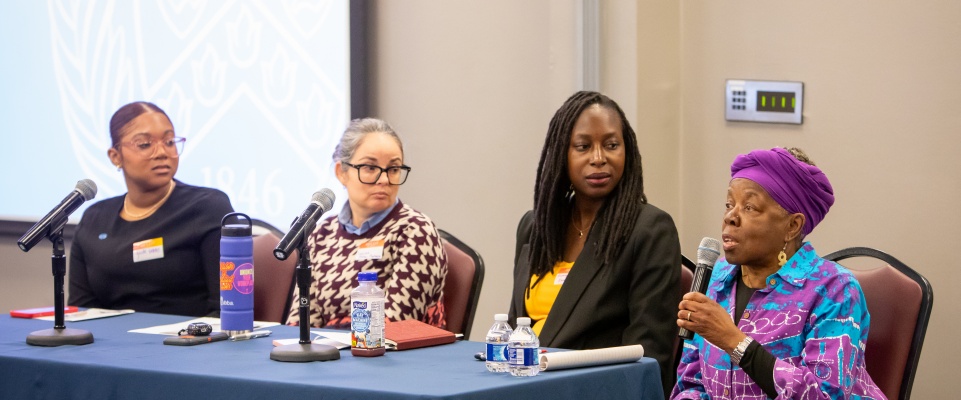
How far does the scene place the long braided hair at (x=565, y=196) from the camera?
320 centimetres

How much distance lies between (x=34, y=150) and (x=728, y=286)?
4.22m

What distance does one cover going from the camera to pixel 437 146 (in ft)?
16.7

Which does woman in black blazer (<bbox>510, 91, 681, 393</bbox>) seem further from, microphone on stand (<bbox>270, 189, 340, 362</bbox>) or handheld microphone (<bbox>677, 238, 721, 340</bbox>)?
microphone on stand (<bbox>270, 189, 340, 362</bbox>)

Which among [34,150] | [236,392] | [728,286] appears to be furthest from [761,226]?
[34,150]

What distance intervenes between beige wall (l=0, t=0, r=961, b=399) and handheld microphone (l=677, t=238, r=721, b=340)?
1.52 metres

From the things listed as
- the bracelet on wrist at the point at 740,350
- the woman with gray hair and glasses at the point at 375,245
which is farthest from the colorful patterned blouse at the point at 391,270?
the bracelet on wrist at the point at 740,350

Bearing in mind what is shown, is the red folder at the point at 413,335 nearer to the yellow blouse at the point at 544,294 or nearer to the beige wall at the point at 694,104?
the yellow blouse at the point at 544,294

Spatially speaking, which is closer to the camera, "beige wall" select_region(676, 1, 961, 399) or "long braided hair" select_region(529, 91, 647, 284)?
"long braided hair" select_region(529, 91, 647, 284)

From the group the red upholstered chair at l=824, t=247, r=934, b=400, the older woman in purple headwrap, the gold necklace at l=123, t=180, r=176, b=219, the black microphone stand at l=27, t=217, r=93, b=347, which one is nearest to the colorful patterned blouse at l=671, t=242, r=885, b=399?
→ the older woman in purple headwrap

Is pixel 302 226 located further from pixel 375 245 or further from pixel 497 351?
pixel 375 245

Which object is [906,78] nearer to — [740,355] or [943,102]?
[943,102]

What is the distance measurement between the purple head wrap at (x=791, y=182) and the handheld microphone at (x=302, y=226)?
3.44 feet

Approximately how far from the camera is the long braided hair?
Answer: 3.20m

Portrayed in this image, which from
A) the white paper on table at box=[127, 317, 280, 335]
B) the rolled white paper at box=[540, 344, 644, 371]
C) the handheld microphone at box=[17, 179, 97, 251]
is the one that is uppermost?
the handheld microphone at box=[17, 179, 97, 251]
